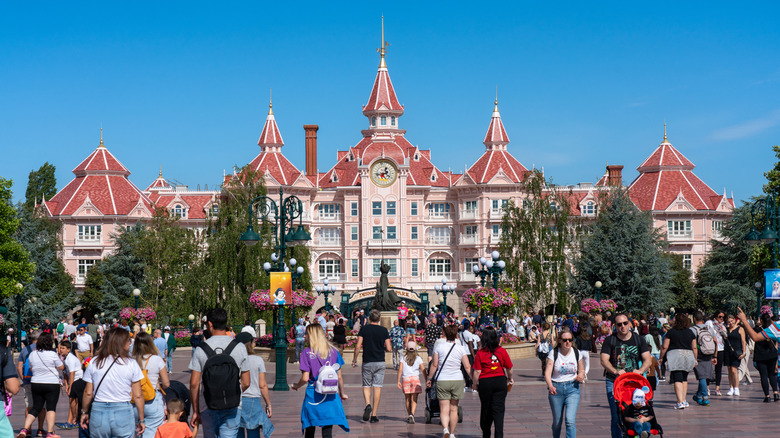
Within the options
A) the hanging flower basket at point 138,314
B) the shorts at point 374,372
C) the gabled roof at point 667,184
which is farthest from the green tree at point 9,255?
the gabled roof at point 667,184

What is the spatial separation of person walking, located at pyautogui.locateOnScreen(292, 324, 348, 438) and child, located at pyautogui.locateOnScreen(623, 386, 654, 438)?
337 centimetres

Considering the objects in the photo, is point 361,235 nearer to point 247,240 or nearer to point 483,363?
point 247,240

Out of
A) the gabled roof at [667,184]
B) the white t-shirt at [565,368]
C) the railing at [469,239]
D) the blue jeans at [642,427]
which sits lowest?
the blue jeans at [642,427]

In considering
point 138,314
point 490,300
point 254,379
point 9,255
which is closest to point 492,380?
point 254,379

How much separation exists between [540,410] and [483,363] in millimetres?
5560

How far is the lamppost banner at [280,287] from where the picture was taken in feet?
77.1

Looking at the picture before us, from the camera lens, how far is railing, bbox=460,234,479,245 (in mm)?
78812

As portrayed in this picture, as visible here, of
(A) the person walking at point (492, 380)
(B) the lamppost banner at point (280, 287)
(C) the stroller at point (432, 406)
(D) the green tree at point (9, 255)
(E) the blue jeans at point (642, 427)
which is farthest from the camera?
(D) the green tree at point (9, 255)

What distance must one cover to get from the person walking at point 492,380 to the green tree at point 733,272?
149ft

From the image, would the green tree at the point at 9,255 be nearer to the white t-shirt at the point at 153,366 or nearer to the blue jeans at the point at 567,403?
the white t-shirt at the point at 153,366

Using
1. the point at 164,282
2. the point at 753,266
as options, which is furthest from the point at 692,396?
the point at 164,282

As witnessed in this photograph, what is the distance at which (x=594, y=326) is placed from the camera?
29.0 m

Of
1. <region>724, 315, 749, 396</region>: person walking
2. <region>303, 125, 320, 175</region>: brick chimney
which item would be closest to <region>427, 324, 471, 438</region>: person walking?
<region>724, 315, 749, 396</region>: person walking

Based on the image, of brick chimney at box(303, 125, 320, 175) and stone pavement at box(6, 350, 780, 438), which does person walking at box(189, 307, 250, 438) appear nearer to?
stone pavement at box(6, 350, 780, 438)
